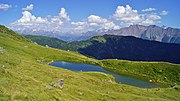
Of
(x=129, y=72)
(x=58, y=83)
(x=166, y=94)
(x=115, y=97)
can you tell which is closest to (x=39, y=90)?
(x=58, y=83)

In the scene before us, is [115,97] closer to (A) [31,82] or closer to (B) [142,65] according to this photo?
(A) [31,82]

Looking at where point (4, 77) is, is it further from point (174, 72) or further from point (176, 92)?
point (174, 72)

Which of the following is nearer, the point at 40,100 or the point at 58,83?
the point at 40,100

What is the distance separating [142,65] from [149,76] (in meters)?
20.5

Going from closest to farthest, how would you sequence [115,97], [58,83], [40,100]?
1. [40,100]
2. [58,83]
3. [115,97]

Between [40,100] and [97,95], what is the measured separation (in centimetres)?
2522

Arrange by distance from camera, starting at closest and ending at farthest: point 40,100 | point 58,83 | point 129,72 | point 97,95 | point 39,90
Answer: point 40,100 < point 39,90 < point 58,83 < point 97,95 < point 129,72

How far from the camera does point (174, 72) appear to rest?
16450 cm

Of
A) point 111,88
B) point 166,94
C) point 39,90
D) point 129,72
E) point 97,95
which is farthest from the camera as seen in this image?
point 129,72

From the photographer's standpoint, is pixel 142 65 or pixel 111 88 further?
pixel 142 65

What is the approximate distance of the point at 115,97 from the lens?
6188 centimetres

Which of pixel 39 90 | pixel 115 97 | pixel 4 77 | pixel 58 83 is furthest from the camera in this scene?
pixel 115 97

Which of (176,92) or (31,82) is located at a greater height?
(31,82)

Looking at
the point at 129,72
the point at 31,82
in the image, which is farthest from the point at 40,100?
the point at 129,72
